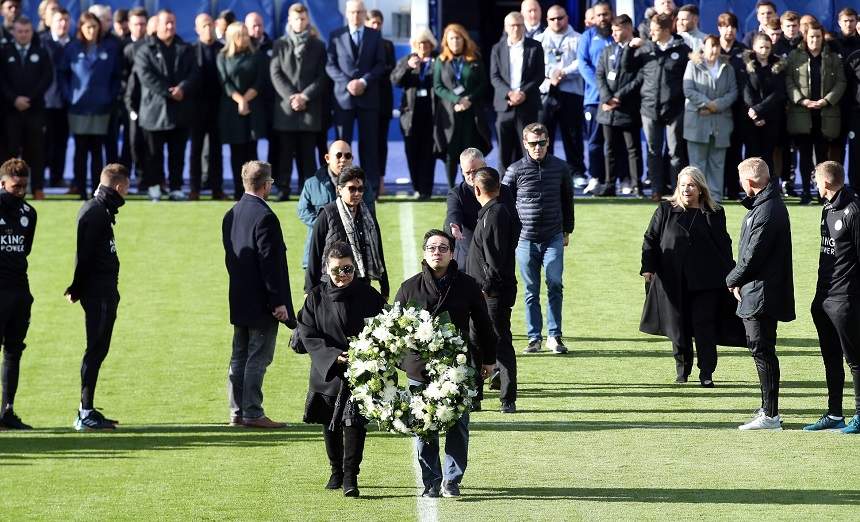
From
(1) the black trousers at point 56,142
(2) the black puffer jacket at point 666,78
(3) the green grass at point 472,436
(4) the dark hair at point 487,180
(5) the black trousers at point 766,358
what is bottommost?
(3) the green grass at point 472,436

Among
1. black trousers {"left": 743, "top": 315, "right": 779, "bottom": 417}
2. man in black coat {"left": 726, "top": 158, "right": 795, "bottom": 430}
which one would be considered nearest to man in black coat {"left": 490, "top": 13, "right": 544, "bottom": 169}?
man in black coat {"left": 726, "top": 158, "right": 795, "bottom": 430}

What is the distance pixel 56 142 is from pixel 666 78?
26.5ft

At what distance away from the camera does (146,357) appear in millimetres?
16641

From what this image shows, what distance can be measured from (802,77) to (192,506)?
1297 centimetres

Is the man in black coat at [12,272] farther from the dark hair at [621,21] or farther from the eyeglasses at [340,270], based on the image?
the dark hair at [621,21]

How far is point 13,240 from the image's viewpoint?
13516 mm

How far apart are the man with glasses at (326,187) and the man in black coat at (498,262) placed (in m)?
0.97

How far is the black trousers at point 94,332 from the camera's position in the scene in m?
13.6

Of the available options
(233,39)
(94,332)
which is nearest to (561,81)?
(233,39)

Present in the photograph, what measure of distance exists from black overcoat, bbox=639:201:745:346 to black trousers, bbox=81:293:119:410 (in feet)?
14.5

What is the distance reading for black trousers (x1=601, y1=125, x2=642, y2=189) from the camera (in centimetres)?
2216

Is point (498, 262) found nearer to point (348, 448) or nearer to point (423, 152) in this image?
point (348, 448)

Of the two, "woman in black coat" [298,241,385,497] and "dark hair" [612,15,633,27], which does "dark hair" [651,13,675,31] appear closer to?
"dark hair" [612,15,633,27]

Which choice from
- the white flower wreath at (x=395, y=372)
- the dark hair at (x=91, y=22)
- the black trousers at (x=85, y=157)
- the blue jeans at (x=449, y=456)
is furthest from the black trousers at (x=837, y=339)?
the dark hair at (x=91, y=22)
